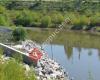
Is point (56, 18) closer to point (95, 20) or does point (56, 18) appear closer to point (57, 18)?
point (57, 18)

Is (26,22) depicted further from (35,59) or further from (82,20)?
(35,59)

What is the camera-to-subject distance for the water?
69.8 ft

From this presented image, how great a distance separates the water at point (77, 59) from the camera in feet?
69.8

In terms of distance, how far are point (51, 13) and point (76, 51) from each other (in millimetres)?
19281

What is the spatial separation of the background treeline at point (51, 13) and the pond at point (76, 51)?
3339 millimetres

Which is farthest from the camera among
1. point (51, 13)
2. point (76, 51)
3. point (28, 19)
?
point (51, 13)

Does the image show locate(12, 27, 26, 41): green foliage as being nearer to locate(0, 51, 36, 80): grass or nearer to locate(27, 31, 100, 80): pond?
locate(27, 31, 100, 80): pond

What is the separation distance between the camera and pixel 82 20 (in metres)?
43.6

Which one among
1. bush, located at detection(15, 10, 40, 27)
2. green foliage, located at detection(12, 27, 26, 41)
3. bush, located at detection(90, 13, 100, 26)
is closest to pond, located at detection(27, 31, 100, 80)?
green foliage, located at detection(12, 27, 26, 41)

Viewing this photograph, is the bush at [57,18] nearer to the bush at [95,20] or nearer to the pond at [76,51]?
the bush at [95,20]

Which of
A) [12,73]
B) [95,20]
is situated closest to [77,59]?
[12,73]

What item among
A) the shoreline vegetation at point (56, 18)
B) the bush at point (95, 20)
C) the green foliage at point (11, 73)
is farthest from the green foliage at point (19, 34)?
the green foliage at point (11, 73)

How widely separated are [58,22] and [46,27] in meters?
2.08

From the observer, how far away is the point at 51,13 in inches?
1901
